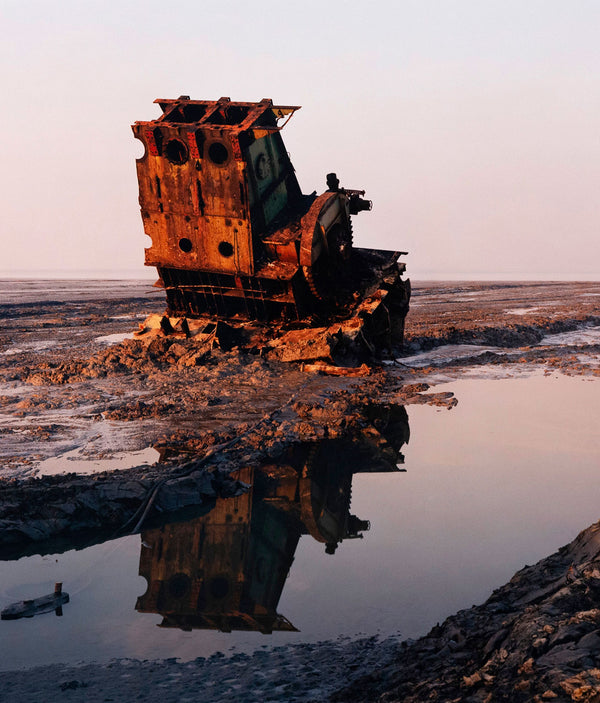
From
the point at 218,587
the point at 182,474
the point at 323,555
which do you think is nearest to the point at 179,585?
the point at 218,587

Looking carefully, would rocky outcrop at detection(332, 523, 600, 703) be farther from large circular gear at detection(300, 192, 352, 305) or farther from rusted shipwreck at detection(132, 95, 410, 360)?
large circular gear at detection(300, 192, 352, 305)

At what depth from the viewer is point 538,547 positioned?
20.8 ft

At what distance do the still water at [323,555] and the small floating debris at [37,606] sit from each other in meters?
0.06

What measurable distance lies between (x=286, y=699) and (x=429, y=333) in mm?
17210

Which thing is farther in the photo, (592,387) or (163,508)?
(592,387)

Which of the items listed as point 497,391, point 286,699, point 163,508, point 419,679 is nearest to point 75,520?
point 163,508

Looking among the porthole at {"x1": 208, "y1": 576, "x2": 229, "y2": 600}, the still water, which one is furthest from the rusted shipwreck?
the porthole at {"x1": 208, "y1": 576, "x2": 229, "y2": 600}

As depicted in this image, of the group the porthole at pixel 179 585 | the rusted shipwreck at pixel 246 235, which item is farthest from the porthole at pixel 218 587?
the rusted shipwreck at pixel 246 235

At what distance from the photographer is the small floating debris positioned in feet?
16.4

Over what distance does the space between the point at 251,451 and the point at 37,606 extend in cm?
424

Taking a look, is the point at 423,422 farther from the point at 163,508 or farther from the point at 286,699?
the point at 286,699

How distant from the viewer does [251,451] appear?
29.8 feet

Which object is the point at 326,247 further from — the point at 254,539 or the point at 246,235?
the point at 254,539

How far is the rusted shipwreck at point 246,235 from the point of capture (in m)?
14.0
